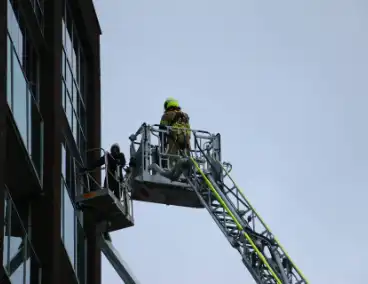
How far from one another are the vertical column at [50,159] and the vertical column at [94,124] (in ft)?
16.8

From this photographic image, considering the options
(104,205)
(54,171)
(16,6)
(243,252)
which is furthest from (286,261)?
(16,6)

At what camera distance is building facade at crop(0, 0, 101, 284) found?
92.9 ft

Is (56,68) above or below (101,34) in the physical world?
below

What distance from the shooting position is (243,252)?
37.2 m

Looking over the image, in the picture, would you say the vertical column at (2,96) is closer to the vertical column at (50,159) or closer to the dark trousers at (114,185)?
the vertical column at (50,159)

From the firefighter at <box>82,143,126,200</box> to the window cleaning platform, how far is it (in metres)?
0.51

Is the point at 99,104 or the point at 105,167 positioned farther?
the point at 99,104

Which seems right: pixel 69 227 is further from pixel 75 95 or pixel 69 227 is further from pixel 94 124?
pixel 94 124

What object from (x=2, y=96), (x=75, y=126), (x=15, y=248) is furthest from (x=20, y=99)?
(x=75, y=126)

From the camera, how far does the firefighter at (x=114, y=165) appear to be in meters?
35.5

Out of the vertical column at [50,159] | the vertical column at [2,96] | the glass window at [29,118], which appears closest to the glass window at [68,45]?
the vertical column at [50,159]

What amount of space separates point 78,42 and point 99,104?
2075 millimetres

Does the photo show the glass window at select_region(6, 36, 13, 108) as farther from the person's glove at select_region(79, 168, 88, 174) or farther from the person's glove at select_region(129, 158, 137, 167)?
the person's glove at select_region(129, 158, 137, 167)

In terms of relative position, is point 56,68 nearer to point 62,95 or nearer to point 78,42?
point 62,95
